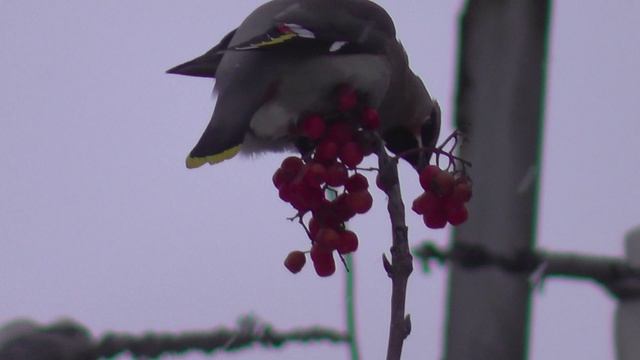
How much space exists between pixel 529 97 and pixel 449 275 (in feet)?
0.73

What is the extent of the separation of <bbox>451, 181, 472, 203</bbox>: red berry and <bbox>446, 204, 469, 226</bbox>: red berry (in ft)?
0.05

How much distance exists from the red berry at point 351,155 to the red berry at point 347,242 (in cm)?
14

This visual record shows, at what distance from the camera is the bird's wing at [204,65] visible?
8.75ft

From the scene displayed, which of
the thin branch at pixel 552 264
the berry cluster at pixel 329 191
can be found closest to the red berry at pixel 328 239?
the berry cluster at pixel 329 191

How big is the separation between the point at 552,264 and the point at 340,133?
677 mm

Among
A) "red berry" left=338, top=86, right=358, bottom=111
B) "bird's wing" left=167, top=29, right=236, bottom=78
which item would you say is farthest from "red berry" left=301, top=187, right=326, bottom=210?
Result: "bird's wing" left=167, top=29, right=236, bottom=78

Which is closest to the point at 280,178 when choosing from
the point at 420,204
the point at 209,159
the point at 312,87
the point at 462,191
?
the point at 420,204

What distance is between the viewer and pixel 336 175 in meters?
1.47

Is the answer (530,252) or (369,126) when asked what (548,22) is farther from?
(369,126)

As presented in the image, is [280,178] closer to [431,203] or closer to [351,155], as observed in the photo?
[351,155]

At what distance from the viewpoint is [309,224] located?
1496 mm

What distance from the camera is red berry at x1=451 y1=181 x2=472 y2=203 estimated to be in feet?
4.26

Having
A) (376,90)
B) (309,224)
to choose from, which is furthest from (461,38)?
(376,90)

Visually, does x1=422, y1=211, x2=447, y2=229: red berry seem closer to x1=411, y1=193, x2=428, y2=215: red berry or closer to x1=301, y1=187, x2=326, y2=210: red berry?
x1=411, y1=193, x2=428, y2=215: red berry
